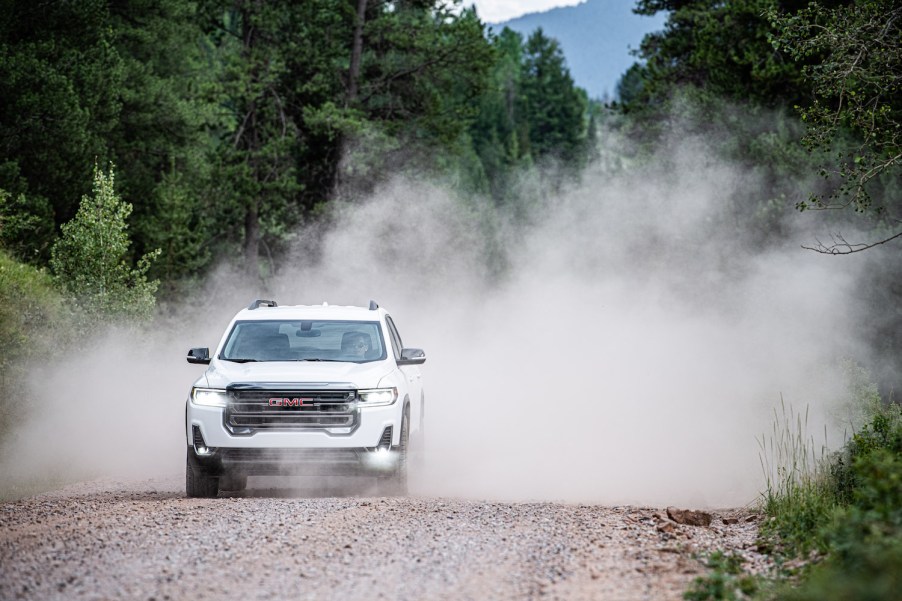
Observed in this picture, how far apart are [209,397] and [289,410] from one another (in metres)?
0.80

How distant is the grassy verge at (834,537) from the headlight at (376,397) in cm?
372

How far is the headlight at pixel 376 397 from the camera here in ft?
35.5

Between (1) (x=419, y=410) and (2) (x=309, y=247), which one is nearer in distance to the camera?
(1) (x=419, y=410)

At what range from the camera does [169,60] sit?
113 feet

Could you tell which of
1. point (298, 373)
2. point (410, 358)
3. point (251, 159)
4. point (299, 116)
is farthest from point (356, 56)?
point (298, 373)

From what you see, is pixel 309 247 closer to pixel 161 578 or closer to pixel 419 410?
pixel 419 410

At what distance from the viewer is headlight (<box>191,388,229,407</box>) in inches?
422

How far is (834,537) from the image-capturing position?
22.1ft

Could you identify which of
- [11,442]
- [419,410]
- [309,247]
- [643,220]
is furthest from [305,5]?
[419,410]

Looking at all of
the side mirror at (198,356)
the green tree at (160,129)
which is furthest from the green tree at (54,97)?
the side mirror at (198,356)

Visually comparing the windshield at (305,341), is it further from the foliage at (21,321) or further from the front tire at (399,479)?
the foliage at (21,321)

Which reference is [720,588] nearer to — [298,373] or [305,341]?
[298,373]

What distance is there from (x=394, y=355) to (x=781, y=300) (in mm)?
15481

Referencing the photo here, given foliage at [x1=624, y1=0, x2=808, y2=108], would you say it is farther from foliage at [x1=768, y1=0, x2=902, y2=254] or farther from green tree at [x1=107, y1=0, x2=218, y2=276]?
green tree at [x1=107, y1=0, x2=218, y2=276]
